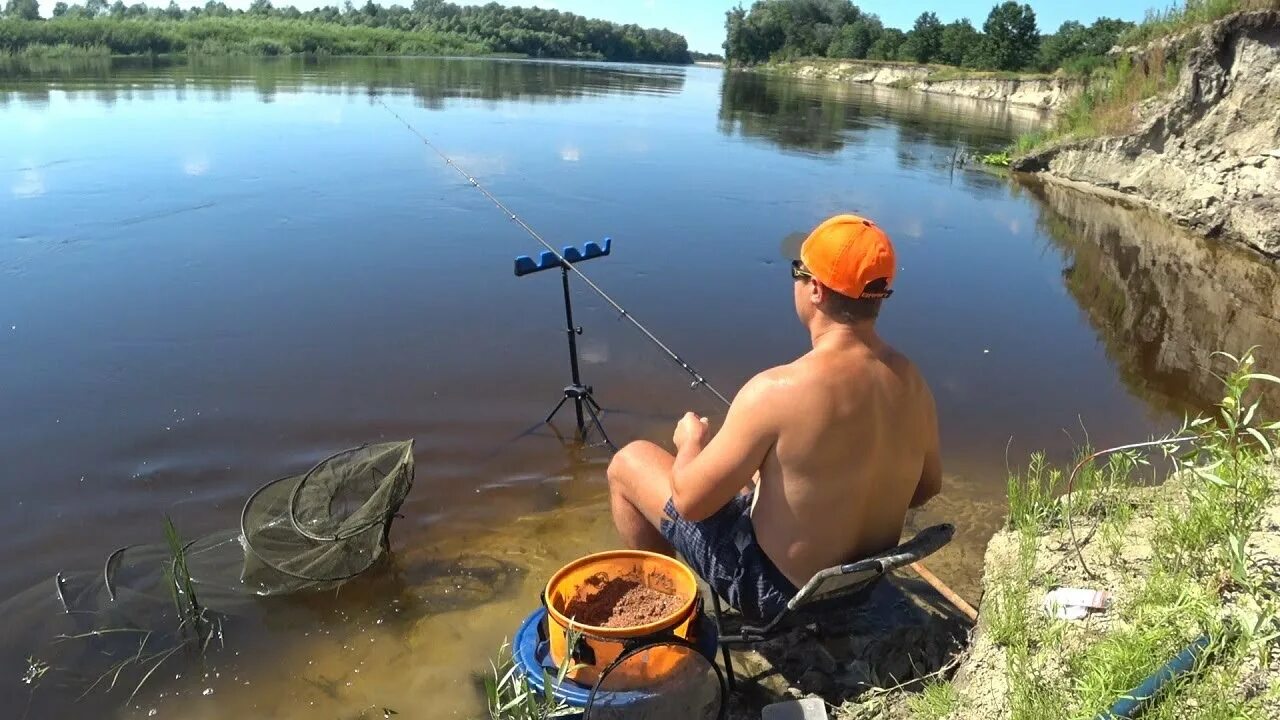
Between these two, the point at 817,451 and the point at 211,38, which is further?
the point at 211,38

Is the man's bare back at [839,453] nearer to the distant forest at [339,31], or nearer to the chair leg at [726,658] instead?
the chair leg at [726,658]

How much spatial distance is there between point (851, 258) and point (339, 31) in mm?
82524

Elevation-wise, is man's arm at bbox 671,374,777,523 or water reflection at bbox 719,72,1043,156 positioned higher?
water reflection at bbox 719,72,1043,156

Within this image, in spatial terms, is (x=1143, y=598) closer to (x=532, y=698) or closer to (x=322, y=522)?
(x=532, y=698)

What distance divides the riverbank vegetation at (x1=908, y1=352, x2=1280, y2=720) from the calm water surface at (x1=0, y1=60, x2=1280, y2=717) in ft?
3.16

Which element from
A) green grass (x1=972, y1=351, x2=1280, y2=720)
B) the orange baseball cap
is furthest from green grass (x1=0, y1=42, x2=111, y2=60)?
green grass (x1=972, y1=351, x2=1280, y2=720)

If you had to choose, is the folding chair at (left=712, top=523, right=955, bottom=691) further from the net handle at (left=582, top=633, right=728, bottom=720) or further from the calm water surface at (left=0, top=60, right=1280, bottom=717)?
the calm water surface at (left=0, top=60, right=1280, bottom=717)

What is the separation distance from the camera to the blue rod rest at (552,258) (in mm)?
4742

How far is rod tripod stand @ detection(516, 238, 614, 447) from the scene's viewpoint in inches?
191

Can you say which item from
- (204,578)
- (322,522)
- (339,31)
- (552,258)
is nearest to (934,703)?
(322,522)

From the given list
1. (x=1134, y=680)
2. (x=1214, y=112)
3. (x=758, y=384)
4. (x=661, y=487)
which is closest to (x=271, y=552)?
(x=661, y=487)

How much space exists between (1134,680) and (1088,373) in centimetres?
589

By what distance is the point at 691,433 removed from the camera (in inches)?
122

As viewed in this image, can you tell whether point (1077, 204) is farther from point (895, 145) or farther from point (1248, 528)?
point (1248, 528)
